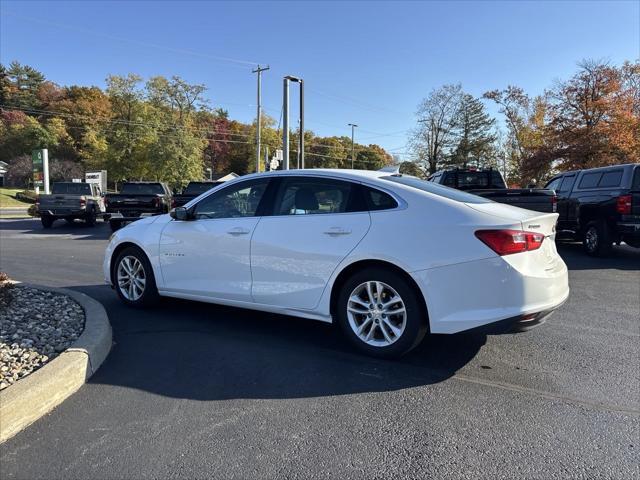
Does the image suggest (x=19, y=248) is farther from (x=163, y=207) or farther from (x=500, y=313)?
(x=500, y=313)

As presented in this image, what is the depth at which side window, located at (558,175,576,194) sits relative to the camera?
11209 millimetres

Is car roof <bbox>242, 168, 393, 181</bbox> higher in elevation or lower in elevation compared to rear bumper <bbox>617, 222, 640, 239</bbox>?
higher

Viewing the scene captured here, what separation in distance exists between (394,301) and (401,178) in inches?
50.2

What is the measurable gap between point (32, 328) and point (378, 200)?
3256 mm

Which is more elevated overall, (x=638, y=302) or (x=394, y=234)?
(x=394, y=234)

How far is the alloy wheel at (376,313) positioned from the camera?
153 inches

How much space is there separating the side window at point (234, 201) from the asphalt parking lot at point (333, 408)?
3.83 ft

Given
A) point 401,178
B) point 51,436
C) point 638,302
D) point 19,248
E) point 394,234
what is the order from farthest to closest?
point 19,248
point 638,302
point 401,178
point 394,234
point 51,436

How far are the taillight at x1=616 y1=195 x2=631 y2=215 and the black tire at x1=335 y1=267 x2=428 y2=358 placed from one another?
24.6ft

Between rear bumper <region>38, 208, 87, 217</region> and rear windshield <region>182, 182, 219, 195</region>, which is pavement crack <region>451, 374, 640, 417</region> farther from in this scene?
rear bumper <region>38, 208, 87, 217</region>

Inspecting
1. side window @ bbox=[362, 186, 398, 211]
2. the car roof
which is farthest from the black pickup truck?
side window @ bbox=[362, 186, 398, 211]

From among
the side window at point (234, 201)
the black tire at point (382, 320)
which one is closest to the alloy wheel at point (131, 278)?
the side window at point (234, 201)

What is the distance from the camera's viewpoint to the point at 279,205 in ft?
15.1

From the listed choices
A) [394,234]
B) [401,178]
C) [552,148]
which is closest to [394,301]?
[394,234]
